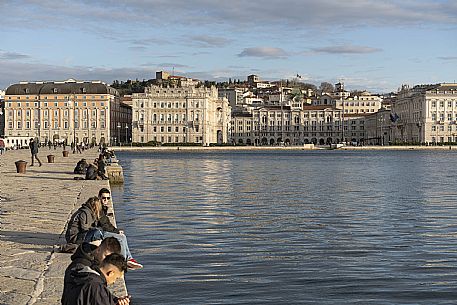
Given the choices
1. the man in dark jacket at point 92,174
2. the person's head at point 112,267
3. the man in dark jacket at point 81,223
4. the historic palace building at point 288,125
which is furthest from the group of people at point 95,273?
the historic palace building at point 288,125

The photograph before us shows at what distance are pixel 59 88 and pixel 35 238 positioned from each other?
13957 cm

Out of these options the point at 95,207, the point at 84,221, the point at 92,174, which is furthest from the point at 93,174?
the point at 84,221

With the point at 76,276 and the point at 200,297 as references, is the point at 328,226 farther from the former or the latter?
the point at 76,276

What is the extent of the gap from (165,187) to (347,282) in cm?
2403

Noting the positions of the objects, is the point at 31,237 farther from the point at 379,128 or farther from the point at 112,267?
the point at 379,128

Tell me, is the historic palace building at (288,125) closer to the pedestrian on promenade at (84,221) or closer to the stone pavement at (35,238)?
the stone pavement at (35,238)

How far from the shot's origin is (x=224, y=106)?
16550cm

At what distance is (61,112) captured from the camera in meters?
147

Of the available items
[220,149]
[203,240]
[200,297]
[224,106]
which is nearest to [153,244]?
[203,240]

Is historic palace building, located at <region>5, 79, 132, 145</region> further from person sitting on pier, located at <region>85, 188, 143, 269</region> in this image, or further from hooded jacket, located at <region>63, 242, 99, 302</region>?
hooded jacket, located at <region>63, 242, 99, 302</region>

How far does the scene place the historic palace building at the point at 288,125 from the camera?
18400 centimetres

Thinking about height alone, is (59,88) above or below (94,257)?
above

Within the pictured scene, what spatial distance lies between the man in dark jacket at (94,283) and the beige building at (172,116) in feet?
468

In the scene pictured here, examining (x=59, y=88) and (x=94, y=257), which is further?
(x=59, y=88)
